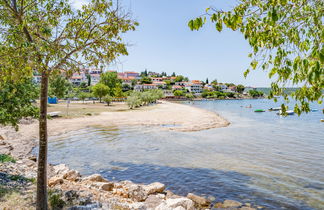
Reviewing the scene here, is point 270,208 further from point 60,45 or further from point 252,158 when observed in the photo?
point 60,45

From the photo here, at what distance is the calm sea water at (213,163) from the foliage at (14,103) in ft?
23.6

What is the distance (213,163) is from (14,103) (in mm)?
13943

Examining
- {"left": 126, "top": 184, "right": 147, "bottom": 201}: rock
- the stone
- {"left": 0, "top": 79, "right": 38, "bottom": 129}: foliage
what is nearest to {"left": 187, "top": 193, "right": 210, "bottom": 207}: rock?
the stone

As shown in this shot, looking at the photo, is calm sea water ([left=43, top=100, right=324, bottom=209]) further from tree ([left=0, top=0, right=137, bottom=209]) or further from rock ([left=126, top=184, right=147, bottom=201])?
tree ([left=0, top=0, right=137, bottom=209])

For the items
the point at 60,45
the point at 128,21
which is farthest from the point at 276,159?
the point at 60,45

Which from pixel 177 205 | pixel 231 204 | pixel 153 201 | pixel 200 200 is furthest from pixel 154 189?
pixel 231 204

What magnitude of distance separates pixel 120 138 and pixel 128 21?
21685mm

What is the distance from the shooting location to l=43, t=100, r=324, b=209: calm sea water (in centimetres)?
1294

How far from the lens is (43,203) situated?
7.17 metres

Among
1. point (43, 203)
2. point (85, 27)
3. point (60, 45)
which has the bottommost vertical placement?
point (43, 203)

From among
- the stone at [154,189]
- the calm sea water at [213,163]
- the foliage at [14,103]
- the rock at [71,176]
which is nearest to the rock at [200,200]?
the calm sea water at [213,163]

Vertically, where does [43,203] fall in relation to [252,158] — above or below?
above

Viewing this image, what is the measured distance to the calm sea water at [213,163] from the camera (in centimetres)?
1294

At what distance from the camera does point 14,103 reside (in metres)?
9.80
